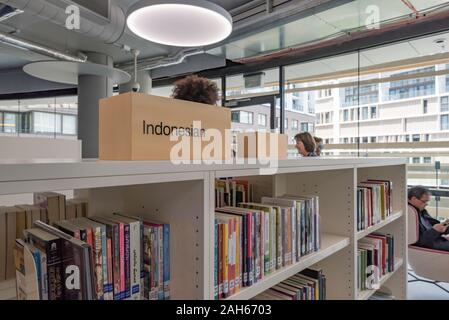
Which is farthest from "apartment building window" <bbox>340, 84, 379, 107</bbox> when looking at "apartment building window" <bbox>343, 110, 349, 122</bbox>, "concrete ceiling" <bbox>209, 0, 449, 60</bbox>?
"concrete ceiling" <bbox>209, 0, 449, 60</bbox>

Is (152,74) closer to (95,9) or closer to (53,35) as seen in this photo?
(53,35)

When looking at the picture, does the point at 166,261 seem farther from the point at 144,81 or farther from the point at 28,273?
the point at 144,81

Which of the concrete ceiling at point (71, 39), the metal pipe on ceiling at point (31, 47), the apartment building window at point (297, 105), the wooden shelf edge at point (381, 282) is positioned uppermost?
the concrete ceiling at point (71, 39)

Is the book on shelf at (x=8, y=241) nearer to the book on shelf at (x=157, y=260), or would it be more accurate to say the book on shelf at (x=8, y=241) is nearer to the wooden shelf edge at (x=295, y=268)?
the book on shelf at (x=157, y=260)

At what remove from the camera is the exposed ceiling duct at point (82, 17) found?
276 centimetres

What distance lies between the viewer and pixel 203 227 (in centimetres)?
87

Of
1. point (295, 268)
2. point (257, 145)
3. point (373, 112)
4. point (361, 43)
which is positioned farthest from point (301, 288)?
point (361, 43)

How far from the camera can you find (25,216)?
0.98 metres

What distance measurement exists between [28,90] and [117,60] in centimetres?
236

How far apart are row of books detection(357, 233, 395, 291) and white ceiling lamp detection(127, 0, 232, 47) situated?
5.82 ft

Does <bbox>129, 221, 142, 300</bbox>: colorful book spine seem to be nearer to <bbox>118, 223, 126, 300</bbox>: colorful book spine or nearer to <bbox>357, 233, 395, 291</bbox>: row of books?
<bbox>118, 223, 126, 300</bbox>: colorful book spine

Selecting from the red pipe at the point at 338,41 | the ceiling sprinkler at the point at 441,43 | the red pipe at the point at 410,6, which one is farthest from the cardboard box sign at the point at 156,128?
the ceiling sprinkler at the point at 441,43

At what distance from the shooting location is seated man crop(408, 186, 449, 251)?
2.82 meters

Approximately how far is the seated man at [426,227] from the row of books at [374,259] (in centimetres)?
83
